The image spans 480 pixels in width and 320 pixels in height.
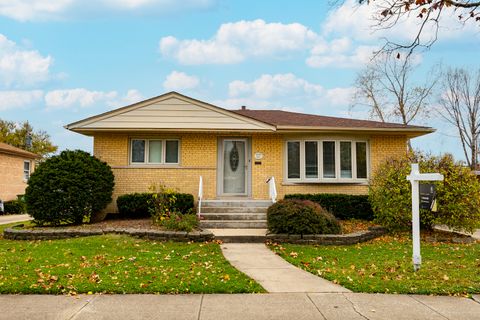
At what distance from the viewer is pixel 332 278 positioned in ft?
19.3

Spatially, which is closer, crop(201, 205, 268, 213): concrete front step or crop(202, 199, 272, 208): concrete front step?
crop(201, 205, 268, 213): concrete front step

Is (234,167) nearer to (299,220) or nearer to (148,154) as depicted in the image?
(148,154)

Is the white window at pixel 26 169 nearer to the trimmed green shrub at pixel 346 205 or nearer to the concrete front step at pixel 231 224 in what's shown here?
the concrete front step at pixel 231 224

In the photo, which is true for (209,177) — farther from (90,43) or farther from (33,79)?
(33,79)

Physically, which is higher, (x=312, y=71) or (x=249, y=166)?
(x=312, y=71)

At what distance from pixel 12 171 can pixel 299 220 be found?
68.9 ft

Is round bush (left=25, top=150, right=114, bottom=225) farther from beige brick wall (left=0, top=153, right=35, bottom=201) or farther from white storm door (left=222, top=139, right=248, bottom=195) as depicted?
beige brick wall (left=0, top=153, right=35, bottom=201)

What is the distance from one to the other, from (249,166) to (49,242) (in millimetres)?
6846

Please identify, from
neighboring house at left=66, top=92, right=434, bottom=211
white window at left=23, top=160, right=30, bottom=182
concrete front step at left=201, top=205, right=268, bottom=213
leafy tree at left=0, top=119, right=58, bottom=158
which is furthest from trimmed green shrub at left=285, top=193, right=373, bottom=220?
leafy tree at left=0, top=119, right=58, bottom=158

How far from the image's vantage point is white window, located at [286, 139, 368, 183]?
13.6m

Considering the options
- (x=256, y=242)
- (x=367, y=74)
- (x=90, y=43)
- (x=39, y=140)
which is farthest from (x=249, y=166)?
(x=39, y=140)

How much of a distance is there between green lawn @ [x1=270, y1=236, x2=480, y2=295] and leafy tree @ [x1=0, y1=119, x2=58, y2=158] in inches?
1447

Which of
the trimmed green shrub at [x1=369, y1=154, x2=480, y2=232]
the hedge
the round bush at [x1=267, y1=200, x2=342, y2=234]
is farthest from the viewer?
the hedge

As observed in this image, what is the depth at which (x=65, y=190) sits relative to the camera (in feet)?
35.1
